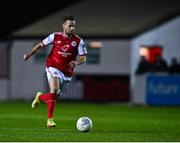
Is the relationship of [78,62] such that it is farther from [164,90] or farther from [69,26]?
[164,90]

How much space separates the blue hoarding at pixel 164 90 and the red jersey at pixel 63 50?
1445cm

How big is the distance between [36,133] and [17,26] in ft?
89.3

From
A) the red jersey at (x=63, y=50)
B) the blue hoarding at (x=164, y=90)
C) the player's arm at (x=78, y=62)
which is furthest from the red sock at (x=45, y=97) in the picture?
the blue hoarding at (x=164, y=90)

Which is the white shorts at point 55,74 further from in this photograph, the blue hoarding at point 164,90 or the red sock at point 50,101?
the blue hoarding at point 164,90

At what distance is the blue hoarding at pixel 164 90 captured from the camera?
31.5 m

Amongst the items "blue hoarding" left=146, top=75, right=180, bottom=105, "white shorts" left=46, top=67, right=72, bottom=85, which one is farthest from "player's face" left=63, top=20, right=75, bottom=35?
"blue hoarding" left=146, top=75, right=180, bottom=105

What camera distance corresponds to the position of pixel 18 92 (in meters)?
39.0

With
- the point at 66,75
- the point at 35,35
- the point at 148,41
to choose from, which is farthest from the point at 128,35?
the point at 66,75

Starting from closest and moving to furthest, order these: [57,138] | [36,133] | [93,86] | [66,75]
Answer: [57,138]
[36,133]
[66,75]
[93,86]

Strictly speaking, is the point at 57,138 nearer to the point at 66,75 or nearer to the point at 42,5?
the point at 66,75

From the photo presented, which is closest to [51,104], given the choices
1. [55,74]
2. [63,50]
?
[55,74]

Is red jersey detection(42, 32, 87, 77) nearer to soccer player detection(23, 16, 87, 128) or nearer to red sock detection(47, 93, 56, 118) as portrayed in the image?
soccer player detection(23, 16, 87, 128)

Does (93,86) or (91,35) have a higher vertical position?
(91,35)

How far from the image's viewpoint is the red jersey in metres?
17.1
